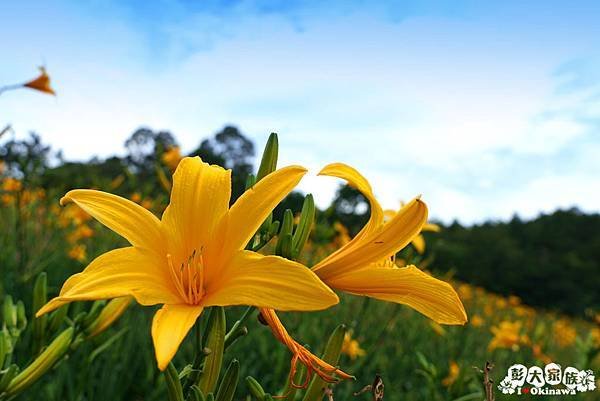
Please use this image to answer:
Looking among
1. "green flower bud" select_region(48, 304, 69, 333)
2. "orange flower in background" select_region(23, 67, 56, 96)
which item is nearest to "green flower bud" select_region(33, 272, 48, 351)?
"green flower bud" select_region(48, 304, 69, 333)

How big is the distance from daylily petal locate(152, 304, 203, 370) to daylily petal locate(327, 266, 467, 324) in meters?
0.27

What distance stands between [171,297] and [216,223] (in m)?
0.13

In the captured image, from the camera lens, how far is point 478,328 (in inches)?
258

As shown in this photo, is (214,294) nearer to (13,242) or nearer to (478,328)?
(13,242)

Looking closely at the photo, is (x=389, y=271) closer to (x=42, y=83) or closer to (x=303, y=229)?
(x=303, y=229)

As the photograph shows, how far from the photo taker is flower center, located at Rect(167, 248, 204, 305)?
725 millimetres

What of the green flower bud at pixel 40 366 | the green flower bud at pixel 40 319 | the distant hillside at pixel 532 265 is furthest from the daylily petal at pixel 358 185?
the distant hillside at pixel 532 265

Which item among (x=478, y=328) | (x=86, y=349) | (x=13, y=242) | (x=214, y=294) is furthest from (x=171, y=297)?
(x=478, y=328)

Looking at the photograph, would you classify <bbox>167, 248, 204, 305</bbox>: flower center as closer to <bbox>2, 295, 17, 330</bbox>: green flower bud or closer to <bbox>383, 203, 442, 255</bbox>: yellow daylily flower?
<bbox>383, 203, 442, 255</bbox>: yellow daylily flower

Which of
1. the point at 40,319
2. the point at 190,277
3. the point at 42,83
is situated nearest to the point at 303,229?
the point at 190,277

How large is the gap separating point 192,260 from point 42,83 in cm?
342

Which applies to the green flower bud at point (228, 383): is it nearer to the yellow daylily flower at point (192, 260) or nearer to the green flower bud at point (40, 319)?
the yellow daylily flower at point (192, 260)

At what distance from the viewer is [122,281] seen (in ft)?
2.26

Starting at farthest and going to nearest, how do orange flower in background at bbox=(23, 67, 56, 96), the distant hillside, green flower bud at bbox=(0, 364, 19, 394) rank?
the distant hillside
orange flower in background at bbox=(23, 67, 56, 96)
green flower bud at bbox=(0, 364, 19, 394)
